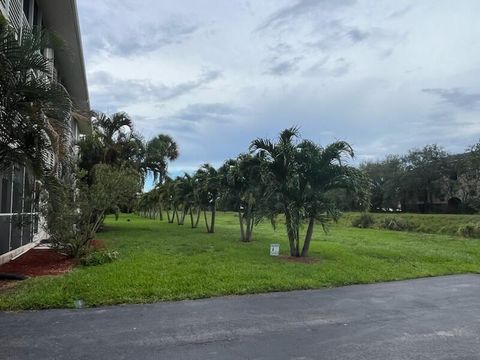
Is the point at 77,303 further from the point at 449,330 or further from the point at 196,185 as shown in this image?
the point at 196,185

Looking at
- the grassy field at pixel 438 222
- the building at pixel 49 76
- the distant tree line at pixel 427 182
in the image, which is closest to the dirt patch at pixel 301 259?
the building at pixel 49 76

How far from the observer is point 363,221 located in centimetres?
4078

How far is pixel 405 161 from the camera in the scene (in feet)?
216

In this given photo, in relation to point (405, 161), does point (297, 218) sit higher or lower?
lower

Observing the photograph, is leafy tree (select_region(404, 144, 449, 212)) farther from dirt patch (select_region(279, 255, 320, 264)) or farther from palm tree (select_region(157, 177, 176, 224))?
dirt patch (select_region(279, 255, 320, 264))

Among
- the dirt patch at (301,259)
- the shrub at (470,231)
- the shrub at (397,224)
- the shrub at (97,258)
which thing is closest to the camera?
the shrub at (97,258)

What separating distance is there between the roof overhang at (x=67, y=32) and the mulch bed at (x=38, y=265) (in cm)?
418

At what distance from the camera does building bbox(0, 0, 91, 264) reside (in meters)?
10.5

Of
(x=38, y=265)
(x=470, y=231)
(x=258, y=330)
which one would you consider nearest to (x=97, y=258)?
(x=38, y=265)

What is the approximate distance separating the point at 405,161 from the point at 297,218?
5705cm

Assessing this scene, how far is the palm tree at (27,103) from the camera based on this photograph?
7.58 m

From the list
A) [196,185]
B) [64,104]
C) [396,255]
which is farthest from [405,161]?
[64,104]

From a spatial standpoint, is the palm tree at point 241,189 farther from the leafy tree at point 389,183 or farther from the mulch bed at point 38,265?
the leafy tree at point 389,183

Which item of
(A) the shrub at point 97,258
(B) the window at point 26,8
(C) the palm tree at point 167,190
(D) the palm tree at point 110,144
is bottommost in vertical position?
(A) the shrub at point 97,258
